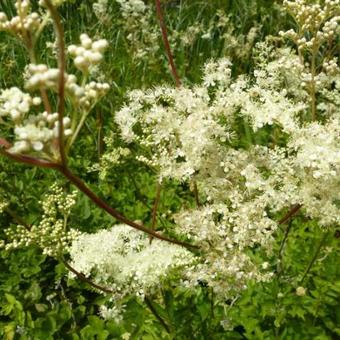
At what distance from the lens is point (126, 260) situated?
2391 mm

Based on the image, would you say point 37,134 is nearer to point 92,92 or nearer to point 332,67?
point 92,92

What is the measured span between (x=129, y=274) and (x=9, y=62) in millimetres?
4303

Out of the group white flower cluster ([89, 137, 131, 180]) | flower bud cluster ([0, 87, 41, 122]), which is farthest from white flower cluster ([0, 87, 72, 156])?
white flower cluster ([89, 137, 131, 180])

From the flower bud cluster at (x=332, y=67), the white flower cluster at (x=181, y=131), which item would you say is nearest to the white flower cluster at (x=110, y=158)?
the white flower cluster at (x=181, y=131)

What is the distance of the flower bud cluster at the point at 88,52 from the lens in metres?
1.66

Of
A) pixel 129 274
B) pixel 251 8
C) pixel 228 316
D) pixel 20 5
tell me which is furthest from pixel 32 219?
pixel 251 8

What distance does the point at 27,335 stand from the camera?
3281 mm

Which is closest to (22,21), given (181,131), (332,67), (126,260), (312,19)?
(181,131)

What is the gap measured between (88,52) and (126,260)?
3.23 ft

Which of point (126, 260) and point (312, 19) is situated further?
point (312, 19)

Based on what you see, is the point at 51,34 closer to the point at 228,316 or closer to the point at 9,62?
the point at 9,62

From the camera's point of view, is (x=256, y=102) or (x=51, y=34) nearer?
(x=256, y=102)

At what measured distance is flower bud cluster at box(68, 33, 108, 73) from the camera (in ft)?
5.45

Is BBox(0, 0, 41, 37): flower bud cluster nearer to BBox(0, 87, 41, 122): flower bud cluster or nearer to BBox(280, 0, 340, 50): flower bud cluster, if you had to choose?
BBox(0, 87, 41, 122): flower bud cluster
